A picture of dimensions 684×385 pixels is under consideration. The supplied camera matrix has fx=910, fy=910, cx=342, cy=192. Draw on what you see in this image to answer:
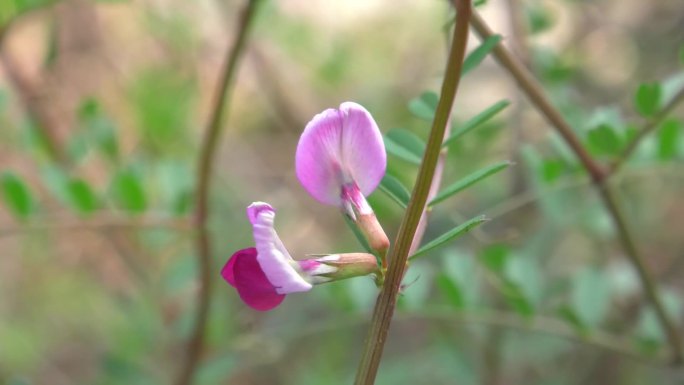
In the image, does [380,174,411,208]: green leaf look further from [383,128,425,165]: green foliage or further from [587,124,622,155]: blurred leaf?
[587,124,622,155]: blurred leaf

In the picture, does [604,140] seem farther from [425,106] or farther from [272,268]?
[272,268]

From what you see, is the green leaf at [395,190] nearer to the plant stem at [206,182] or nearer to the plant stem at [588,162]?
the plant stem at [588,162]

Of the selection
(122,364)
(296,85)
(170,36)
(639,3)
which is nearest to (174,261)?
(122,364)

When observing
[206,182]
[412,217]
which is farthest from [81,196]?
[412,217]

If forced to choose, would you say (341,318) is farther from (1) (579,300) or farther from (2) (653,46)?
(2) (653,46)

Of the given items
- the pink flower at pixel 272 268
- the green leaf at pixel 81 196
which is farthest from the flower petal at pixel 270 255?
the green leaf at pixel 81 196
